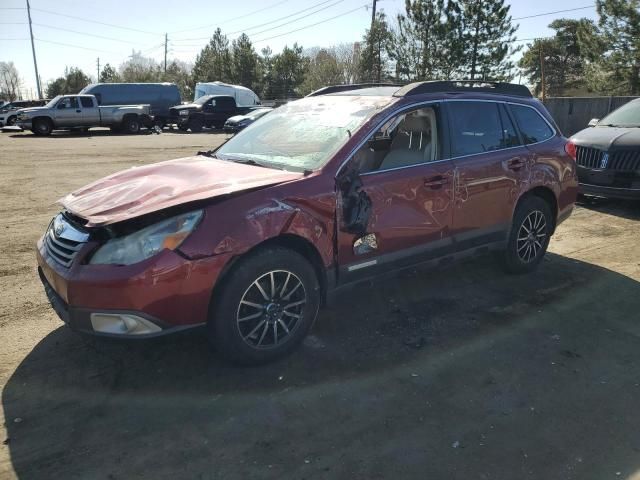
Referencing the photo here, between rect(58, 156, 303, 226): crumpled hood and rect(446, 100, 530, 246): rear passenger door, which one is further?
rect(446, 100, 530, 246): rear passenger door

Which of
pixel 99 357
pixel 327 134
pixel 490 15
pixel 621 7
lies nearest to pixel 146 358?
pixel 99 357

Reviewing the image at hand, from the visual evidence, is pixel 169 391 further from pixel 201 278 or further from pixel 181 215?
pixel 181 215

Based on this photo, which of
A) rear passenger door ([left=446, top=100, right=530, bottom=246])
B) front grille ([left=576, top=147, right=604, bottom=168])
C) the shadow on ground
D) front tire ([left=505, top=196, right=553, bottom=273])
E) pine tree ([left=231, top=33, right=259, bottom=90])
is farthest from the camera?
pine tree ([left=231, top=33, right=259, bottom=90])

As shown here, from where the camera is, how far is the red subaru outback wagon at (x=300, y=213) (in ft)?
9.50

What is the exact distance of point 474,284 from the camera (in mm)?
4918

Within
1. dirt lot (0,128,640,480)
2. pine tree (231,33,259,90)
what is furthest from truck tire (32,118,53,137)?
pine tree (231,33,259,90)

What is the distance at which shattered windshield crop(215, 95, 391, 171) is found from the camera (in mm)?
3709

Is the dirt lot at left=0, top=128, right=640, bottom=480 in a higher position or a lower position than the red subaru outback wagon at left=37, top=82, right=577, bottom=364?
lower

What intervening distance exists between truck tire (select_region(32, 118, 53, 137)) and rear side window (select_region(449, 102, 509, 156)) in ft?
78.4

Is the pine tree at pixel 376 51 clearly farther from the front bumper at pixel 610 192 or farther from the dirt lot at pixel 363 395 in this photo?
the dirt lot at pixel 363 395

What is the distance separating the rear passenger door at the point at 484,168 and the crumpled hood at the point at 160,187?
1618 mm

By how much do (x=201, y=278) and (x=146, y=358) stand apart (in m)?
0.91

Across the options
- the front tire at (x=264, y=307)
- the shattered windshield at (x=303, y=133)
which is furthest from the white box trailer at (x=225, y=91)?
the front tire at (x=264, y=307)

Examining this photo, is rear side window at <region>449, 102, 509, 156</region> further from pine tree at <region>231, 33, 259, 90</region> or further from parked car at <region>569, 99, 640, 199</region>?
pine tree at <region>231, 33, 259, 90</region>
